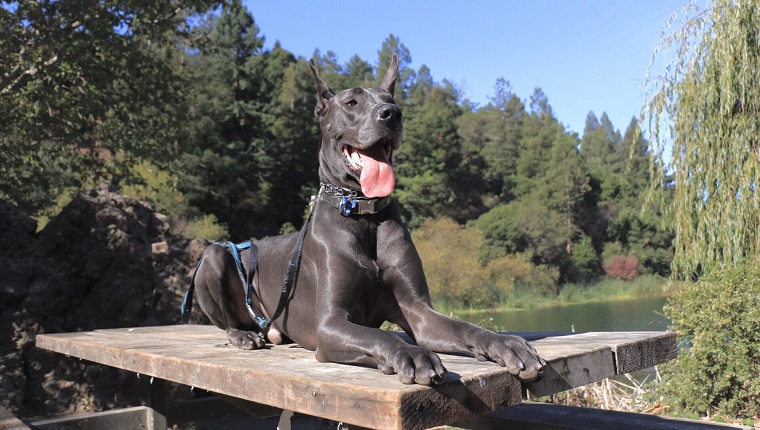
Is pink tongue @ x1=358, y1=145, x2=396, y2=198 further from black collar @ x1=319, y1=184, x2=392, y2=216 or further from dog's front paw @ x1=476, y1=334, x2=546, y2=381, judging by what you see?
dog's front paw @ x1=476, y1=334, x2=546, y2=381

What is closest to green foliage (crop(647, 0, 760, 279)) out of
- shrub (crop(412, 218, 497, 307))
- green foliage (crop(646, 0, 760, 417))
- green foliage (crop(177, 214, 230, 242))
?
green foliage (crop(646, 0, 760, 417))

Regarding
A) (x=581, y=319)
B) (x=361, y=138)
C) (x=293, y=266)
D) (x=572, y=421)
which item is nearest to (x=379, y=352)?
(x=361, y=138)

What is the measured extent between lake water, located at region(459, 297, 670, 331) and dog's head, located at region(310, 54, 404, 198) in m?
9.69

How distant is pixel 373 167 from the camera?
241 centimetres

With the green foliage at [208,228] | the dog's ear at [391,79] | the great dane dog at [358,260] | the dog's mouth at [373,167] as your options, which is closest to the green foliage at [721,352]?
the great dane dog at [358,260]

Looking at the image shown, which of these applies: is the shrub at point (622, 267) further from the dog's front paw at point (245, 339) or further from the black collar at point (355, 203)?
the black collar at point (355, 203)

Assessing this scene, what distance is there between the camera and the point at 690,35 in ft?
26.4

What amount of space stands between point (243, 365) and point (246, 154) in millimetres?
31186

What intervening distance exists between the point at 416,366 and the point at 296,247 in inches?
48.4

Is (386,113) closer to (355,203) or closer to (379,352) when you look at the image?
(355,203)

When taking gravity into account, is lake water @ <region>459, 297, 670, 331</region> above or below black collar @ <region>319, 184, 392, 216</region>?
below

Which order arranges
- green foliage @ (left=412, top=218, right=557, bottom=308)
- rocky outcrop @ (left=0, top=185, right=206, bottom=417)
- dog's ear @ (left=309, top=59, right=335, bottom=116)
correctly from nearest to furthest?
dog's ear @ (left=309, top=59, right=335, bottom=116)
rocky outcrop @ (left=0, top=185, right=206, bottom=417)
green foliage @ (left=412, top=218, right=557, bottom=308)

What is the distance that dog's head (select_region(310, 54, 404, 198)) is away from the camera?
2.35m

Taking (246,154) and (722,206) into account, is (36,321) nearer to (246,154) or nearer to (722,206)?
(722,206)
